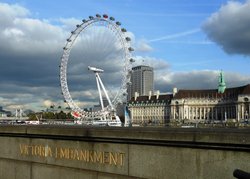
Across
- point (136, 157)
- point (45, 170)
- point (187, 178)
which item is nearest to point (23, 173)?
Answer: point (45, 170)

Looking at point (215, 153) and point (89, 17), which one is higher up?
point (89, 17)

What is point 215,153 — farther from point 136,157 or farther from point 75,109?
point 75,109

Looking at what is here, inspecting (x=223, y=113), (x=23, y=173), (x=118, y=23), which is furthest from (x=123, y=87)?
(x=223, y=113)

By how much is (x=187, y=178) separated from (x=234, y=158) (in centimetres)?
74

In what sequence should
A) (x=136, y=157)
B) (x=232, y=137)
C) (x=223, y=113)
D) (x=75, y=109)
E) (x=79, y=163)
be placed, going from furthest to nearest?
(x=223, y=113), (x=75, y=109), (x=79, y=163), (x=136, y=157), (x=232, y=137)

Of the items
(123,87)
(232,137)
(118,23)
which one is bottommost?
(232,137)

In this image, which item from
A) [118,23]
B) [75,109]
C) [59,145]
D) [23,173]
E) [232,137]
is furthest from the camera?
[75,109]

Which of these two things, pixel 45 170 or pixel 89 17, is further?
pixel 89 17

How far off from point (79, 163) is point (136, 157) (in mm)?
1190

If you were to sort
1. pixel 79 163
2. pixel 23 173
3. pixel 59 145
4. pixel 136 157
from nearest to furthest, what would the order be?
pixel 136 157, pixel 79 163, pixel 59 145, pixel 23 173

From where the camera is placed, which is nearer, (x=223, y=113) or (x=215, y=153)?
(x=215, y=153)

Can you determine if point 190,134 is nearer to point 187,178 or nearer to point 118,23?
point 187,178

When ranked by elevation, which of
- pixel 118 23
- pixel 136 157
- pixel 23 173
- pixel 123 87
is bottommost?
pixel 23 173

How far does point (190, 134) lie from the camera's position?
198 inches
